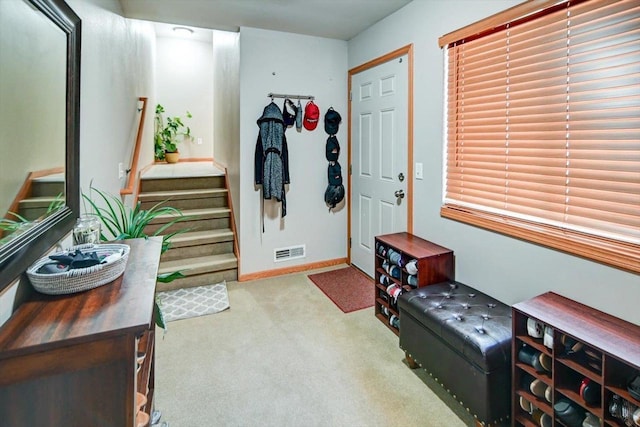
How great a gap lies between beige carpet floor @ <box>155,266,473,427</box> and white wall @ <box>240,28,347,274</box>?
91 centimetres

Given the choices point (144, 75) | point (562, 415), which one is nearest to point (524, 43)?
point (562, 415)

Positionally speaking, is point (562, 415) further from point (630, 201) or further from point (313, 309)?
point (313, 309)

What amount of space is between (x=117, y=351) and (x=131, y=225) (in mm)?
1233

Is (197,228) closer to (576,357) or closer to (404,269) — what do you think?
(404,269)

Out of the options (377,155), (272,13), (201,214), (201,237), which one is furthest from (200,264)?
(272,13)

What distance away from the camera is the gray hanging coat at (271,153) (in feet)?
11.3

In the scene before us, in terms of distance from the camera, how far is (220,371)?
7.09 feet

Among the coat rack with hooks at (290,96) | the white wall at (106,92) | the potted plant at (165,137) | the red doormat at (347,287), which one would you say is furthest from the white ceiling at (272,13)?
the potted plant at (165,137)

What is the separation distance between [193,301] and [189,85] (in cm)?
458

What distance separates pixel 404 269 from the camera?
2471 mm

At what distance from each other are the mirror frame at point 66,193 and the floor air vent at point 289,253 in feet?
7.47

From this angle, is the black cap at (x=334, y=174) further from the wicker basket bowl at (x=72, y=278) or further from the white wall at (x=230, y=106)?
the wicker basket bowl at (x=72, y=278)

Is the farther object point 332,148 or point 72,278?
point 332,148

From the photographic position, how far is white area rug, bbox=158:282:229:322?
289 cm
